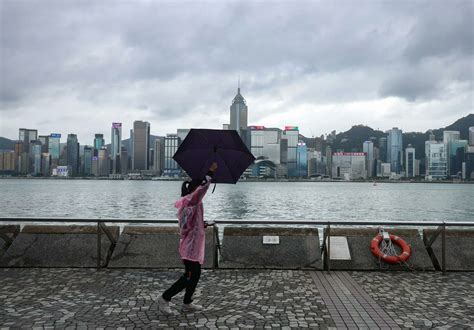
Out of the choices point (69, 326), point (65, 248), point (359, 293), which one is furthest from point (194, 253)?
point (65, 248)

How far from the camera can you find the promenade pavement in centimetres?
541

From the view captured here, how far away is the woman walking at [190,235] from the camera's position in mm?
5766

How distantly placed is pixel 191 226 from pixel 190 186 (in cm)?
56

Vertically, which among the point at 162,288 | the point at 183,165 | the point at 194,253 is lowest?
the point at 162,288

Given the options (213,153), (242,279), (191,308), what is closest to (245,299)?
(191,308)

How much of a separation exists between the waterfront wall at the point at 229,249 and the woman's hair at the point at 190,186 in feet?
9.41

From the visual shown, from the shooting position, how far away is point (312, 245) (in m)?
8.81

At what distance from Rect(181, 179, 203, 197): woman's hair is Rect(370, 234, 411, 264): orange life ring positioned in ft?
15.2

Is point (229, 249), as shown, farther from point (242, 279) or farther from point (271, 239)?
point (242, 279)

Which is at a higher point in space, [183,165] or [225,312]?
[183,165]

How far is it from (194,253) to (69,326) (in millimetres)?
1781

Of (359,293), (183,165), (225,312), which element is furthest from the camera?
(359,293)

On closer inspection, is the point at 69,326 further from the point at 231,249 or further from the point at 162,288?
the point at 231,249

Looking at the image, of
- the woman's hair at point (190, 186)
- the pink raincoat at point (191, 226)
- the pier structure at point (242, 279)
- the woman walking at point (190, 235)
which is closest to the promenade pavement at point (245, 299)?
the pier structure at point (242, 279)
